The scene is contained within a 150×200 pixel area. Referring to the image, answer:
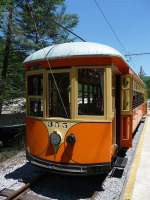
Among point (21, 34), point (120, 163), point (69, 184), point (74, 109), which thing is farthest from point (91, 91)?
point (21, 34)

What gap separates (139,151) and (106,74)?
17.8ft

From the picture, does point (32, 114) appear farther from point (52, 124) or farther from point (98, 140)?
point (98, 140)

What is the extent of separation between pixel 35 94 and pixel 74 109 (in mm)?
1181

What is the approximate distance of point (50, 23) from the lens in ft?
76.6

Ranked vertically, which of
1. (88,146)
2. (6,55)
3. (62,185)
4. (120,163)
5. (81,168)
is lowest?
(62,185)

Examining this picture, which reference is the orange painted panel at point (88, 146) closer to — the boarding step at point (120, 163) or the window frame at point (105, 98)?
the window frame at point (105, 98)

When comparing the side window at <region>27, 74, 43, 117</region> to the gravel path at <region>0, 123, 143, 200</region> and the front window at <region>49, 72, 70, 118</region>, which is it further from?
the gravel path at <region>0, 123, 143, 200</region>

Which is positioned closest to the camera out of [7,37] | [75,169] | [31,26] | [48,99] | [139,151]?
[75,169]

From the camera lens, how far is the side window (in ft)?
26.6

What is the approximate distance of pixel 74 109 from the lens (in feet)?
24.8

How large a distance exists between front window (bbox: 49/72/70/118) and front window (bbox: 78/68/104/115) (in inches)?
10.0

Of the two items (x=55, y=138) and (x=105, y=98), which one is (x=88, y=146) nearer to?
(x=55, y=138)

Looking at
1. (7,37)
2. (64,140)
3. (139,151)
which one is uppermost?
(7,37)

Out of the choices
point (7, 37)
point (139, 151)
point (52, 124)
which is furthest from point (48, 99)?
point (7, 37)
